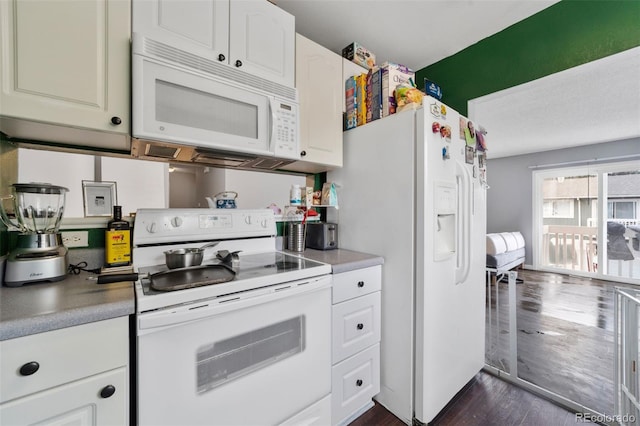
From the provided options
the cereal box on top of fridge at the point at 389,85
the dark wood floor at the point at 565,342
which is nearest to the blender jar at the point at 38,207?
the cereal box on top of fridge at the point at 389,85

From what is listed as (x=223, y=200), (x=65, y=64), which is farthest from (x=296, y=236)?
(x=65, y=64)

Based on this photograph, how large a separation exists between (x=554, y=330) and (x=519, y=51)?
2.76m

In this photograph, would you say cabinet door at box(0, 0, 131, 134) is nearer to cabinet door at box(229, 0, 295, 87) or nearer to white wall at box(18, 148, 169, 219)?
white wall at box(18, 148, 169, 219)

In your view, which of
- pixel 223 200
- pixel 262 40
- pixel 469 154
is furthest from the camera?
pixel 469 154

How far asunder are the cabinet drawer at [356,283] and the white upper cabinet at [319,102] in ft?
2.48

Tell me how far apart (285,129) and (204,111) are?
426 mm

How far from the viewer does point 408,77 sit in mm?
1742

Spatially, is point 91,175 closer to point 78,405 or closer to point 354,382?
point 78,405

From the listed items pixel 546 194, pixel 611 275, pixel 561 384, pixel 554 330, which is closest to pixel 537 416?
pixel 561 384

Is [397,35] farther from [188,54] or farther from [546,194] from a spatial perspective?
[546,194]

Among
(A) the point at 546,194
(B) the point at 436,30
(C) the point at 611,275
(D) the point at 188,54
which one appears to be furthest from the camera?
(A) the point at 546,194

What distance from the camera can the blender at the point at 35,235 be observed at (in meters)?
0.93

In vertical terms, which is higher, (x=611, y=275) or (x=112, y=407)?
(x=112, y=407)

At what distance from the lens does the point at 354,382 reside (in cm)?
146
